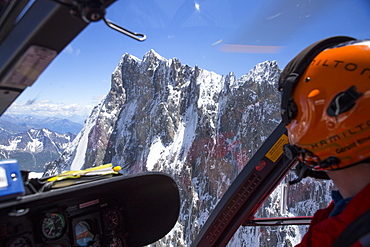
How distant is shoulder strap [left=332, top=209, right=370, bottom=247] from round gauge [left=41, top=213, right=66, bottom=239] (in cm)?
143

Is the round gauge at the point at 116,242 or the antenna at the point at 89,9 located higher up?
the antenna at the point at 89,9

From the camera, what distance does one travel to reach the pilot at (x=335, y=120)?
78 centimetres

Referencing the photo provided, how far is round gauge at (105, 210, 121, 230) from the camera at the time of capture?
1736 mm

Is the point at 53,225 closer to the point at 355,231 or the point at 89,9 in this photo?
the point at 89,9

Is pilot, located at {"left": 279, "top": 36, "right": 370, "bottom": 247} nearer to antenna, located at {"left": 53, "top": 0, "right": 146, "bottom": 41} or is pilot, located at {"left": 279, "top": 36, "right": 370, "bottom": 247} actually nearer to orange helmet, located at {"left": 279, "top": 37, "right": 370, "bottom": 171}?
orange helmet, located at {"left": 279, "top": 37, "right": 370, "bottom": 171}

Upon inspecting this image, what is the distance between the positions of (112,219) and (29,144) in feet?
64.5

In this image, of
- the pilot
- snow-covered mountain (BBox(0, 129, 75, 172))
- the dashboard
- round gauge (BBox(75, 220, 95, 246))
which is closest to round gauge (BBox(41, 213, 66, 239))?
the dashboard

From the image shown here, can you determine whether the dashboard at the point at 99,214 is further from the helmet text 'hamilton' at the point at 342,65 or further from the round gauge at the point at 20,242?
the helmet text 'hamilton' at the point at 342,65

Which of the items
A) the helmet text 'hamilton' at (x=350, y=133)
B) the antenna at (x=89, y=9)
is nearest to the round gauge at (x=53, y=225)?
the antenna at (x=89, y=9)

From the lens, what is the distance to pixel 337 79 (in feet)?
2.81

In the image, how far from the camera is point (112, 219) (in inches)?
69.3

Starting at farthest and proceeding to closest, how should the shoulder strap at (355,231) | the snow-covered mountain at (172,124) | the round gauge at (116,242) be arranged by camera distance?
the snow-covered mountain at (172,124) → the round gauge at (116,242) → the shoulder strap at (355,231)

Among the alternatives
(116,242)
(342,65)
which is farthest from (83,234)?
(342,65)

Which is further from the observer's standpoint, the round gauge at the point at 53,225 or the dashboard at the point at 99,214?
the round gauge at the point at 53,225
